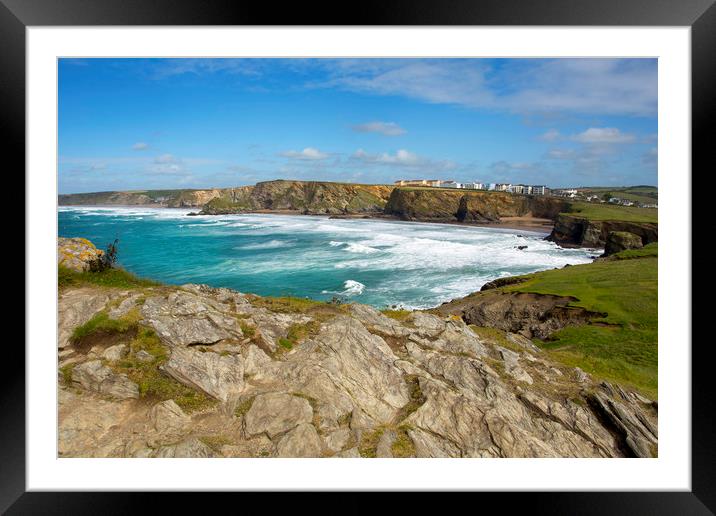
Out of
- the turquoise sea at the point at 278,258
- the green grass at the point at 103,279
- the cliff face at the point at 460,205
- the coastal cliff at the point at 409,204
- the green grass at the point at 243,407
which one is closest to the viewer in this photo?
the green grass at the point at 243,407

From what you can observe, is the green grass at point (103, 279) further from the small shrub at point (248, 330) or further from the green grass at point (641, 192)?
the green grass at point (641, 192)

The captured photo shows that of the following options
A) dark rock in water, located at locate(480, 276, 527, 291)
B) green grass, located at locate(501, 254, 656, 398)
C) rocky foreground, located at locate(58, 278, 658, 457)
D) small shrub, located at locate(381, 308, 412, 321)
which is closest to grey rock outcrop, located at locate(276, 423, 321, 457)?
rocky foreground, located at locate(58, 278, 658, 457)

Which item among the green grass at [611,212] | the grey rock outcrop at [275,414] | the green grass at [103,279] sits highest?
the green grass at [611,212]

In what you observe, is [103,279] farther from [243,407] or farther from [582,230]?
[582,230]

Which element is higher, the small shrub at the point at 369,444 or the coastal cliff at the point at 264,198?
the coastal cliff at the point at 264,198

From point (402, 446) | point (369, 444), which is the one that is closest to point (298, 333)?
point (369, 444)

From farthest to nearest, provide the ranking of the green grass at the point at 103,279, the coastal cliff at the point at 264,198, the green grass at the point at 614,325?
the coastal cliff at the point at 264,198 → the green grass at the point at 614,325 → the green grass at the point at 103,279

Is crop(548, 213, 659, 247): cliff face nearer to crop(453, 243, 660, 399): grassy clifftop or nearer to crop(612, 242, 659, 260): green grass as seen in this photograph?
crop(612, 242, 659, 260): green grass
